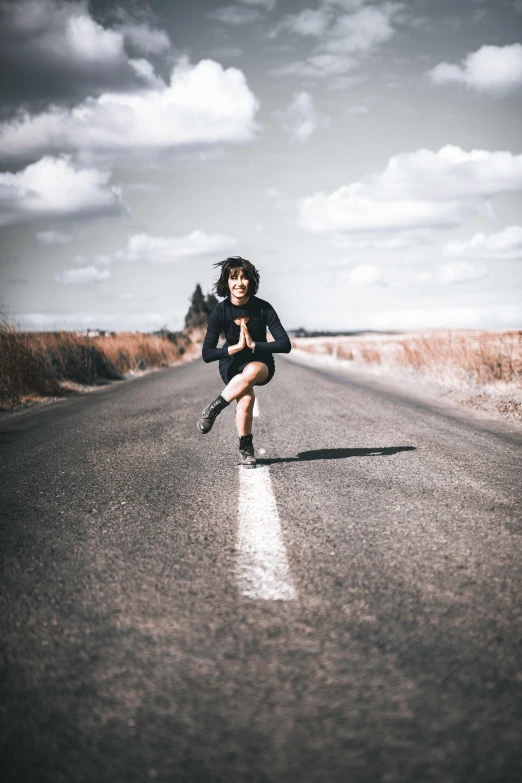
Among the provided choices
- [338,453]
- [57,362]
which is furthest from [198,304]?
[338,453]

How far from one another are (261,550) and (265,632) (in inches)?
29.4

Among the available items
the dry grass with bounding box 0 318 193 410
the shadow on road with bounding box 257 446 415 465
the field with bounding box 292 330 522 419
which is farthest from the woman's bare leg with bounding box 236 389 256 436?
the dry grass with bounding box 0 318 193 410

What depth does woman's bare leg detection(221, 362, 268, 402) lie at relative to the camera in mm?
4469

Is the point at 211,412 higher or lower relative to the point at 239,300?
lower

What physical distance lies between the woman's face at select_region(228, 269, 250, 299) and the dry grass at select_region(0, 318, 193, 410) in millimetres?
7005

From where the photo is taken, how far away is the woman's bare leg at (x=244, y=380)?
447 cm

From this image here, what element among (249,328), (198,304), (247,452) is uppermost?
(198,304)

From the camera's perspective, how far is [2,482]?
13.8ft

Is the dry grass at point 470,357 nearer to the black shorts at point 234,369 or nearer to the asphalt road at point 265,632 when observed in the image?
the black shorts at point 234,369

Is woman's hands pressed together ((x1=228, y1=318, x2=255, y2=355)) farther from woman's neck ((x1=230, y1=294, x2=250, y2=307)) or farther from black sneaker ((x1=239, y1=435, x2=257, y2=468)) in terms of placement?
black sneaker ((x1=239, y1=435, x2=257, y2=468))

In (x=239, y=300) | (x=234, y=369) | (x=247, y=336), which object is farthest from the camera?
(x=234, y=369)

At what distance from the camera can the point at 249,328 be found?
449cm

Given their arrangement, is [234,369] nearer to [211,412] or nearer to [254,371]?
[254,371]

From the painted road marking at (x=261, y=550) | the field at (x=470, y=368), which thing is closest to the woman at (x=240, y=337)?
the painted road marking at (x=261, y=550)
